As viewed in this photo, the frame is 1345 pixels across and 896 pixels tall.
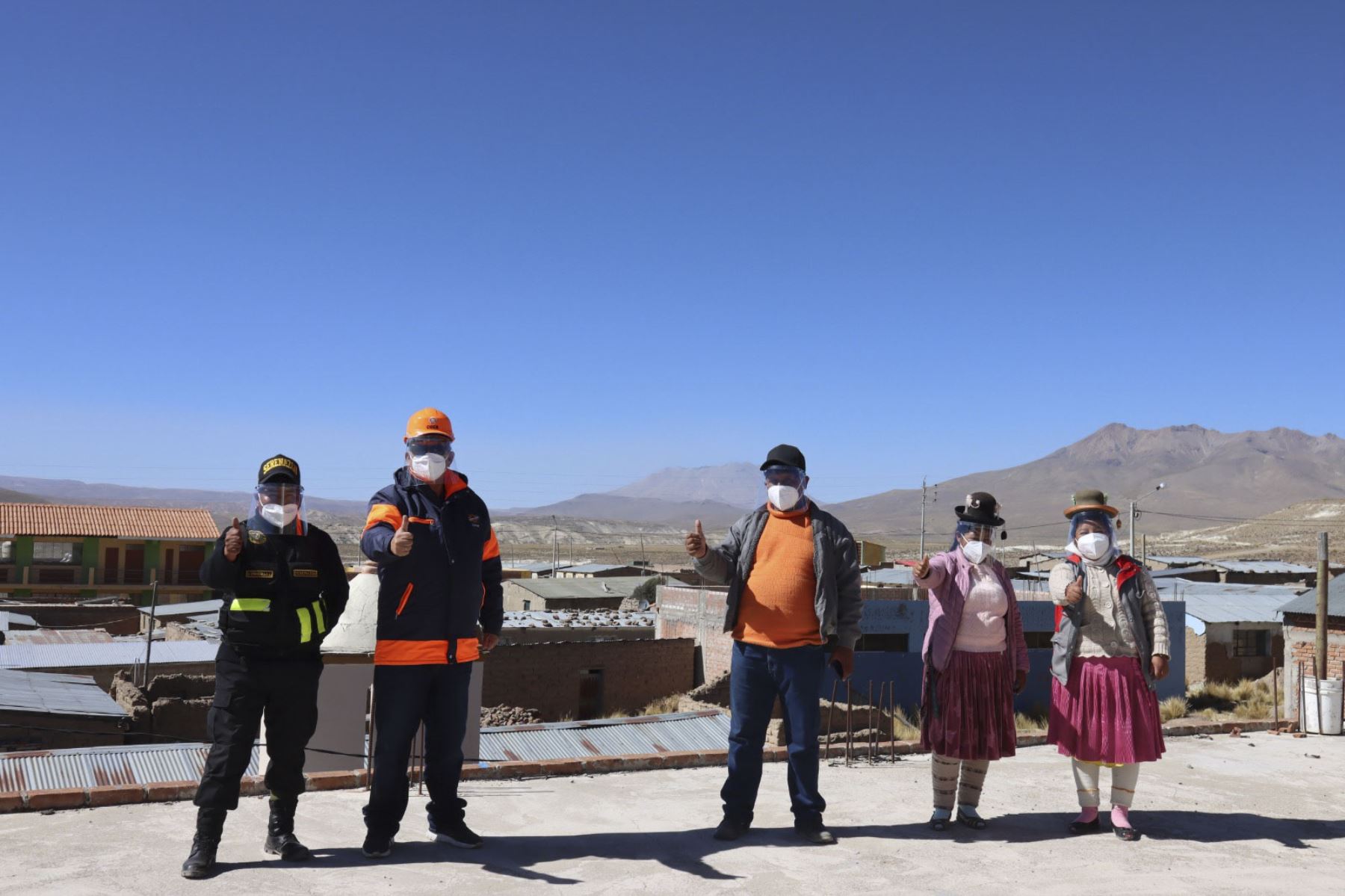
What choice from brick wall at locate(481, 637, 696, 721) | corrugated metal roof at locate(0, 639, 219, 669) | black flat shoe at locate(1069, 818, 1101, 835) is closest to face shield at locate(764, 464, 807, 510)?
black flat shoe at locate(1069, 818, 1101, 835)

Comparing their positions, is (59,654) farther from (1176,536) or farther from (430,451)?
(1176,536)

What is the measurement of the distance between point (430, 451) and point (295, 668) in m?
1.11

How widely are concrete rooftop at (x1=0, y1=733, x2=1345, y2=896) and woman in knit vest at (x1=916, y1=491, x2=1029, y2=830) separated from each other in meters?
0.32

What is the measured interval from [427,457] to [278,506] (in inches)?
26.4

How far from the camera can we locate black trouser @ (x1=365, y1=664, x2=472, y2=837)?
15.7 ft

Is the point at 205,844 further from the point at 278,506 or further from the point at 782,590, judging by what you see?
the point at 782,590

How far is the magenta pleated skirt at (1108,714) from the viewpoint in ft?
18.4

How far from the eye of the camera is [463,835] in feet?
16.4

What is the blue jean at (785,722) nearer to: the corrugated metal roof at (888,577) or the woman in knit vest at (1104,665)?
the woman in knit vest at (1104,665)

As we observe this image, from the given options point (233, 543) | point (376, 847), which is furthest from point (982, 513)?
point (233, 543)

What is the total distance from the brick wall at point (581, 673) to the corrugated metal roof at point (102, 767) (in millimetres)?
17242

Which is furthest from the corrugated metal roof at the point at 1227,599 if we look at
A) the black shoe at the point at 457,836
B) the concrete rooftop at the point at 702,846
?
the black shoe at the point at 457,836

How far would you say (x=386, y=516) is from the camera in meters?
4.78

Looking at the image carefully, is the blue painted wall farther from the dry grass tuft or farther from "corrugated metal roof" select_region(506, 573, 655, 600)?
"corrugated metal roof" select_region(506, 573, 655, 600)
